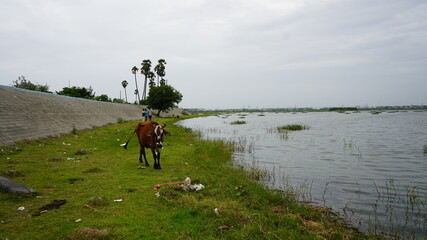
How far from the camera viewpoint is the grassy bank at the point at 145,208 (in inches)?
213

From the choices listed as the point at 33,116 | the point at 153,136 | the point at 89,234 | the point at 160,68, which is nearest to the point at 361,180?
the point at 153,136

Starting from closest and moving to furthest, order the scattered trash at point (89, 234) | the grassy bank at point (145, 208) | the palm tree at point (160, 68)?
1. the scattered trash at point (89, 234)
2. the grassy bank at point (145, 208)
3. the palm tree at point (160, 68)

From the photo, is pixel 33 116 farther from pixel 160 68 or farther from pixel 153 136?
pixel 160 68

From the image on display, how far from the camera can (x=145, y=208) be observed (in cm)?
674

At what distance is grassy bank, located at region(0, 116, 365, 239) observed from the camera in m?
5.41

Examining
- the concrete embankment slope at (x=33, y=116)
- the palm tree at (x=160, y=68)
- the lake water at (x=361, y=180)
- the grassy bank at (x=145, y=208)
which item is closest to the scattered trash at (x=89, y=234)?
the grassy bank at (x=145, y=208)

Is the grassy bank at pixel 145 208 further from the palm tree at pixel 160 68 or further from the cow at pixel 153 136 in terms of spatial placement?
the palm tree at pixel 160 68

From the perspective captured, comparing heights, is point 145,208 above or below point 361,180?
above

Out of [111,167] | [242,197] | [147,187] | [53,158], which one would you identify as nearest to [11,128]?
[53,158]

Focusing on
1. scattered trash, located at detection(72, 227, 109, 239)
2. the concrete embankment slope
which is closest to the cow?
scattered trash, located at detection(72, 227, 109, 239)

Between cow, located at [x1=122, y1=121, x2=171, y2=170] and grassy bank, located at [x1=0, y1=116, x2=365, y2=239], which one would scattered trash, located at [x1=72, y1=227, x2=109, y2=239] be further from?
cow, located at [x1=122, y1=121, x2=171, y2=170]

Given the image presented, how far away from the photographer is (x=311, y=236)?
5.57 m

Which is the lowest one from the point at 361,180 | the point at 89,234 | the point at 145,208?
the point at 361,180

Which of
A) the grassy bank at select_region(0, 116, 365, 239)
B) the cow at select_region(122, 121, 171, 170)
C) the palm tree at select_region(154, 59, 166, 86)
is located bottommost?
the grassy bank at select_region(0, 116, 365, 239)
